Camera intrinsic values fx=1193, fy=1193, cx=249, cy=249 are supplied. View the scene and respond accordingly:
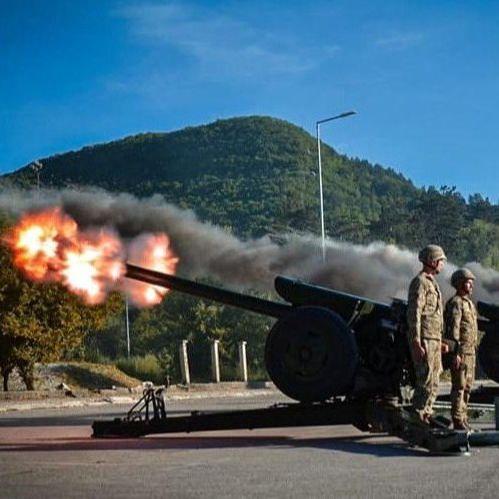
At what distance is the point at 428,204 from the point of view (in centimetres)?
10356

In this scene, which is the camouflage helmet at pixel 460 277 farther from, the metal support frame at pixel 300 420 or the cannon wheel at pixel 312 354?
the metal support frame at pixel 300 420

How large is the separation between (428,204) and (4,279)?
246 ft

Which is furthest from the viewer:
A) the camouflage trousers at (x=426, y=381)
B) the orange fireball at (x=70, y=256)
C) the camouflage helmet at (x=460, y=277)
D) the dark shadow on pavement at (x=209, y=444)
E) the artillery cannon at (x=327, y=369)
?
the orange fireball at (x=70, y=256)

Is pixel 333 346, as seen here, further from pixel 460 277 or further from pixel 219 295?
pixel 219 295

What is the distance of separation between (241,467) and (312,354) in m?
3.06

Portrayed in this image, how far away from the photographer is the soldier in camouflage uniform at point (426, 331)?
13047mm

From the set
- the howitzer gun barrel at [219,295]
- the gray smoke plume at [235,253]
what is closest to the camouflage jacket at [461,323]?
the howitzer gun barrel at [219,295]

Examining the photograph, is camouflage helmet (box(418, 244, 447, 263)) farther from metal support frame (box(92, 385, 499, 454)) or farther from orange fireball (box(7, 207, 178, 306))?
orange fireball (box(7, 207, 178, 306))

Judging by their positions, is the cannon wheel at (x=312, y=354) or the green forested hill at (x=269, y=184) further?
the green forested hill at (x=269, y=184)

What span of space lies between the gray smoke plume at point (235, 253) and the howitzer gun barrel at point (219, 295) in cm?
523

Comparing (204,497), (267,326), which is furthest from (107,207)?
(267,326)

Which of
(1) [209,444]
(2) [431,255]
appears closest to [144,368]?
(1) [209,444]

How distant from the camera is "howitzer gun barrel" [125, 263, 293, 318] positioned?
1512cm

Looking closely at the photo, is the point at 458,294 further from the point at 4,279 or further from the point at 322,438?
the point at 4,279
